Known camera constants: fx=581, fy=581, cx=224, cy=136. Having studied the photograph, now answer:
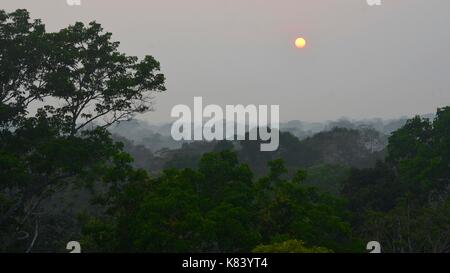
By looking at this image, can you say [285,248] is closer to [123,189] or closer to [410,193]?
[123,189]

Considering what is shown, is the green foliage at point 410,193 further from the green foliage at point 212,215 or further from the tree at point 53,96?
the tree at point 53,96

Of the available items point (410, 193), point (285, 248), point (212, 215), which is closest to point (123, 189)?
point (212, 215)

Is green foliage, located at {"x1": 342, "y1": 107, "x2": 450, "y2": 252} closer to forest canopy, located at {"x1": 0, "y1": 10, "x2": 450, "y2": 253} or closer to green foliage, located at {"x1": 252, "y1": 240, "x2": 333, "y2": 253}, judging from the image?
forest canopy, located at {"x1": 0, "y1": 10, "x2": 450, "y2": 253}

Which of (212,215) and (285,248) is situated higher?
(212,215)

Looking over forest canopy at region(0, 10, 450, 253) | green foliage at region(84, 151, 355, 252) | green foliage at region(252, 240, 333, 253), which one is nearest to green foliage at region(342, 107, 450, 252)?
forest canopy at region(0, 10, 450, 253)

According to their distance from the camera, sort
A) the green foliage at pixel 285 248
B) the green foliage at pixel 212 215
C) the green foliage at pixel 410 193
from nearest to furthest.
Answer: the green foliage at pixel 285 248
the green foliage at pixel 212 215
the green foliage at pixel 410 193

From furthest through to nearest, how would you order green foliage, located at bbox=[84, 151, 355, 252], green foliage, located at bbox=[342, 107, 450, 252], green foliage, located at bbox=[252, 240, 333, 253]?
1. green foliage, located at bbox=[342, 107, 450, 252]
2. green foliage, located at bbox=[84, 151, 355, 252]
3. green foliage, located at bbox=[252, 240, 333, 253]

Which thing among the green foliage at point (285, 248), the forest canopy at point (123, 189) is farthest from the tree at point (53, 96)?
the green foliage at point (285, 248)

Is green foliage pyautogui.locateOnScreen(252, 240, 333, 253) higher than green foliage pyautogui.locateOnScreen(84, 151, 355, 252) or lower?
lower

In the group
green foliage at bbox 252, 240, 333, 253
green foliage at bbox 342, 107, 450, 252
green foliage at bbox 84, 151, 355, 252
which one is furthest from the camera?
green foliage at bbox 342, 107, 450, 252

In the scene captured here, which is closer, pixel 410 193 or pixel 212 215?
pixel 212 215

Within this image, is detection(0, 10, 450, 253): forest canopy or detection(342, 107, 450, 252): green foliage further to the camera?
detection(342, 107, 450, 252): green foliage
